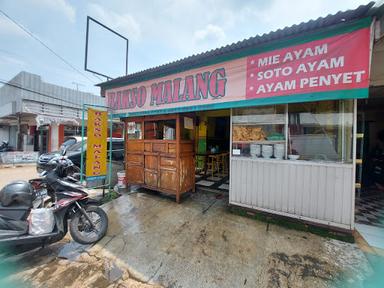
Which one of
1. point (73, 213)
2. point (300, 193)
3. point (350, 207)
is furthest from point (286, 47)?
point (73, 213)

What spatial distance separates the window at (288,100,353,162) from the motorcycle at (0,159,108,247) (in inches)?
143

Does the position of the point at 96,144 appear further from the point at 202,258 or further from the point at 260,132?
the point at 260,132

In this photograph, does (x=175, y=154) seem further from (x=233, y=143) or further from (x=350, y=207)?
(x=350, y=207)

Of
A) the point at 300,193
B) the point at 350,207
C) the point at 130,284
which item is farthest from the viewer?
the point at 300,193

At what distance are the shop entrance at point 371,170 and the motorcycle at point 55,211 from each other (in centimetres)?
439

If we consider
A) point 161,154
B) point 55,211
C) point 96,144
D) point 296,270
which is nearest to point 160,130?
point 161,154

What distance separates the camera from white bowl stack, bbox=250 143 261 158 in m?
3.41

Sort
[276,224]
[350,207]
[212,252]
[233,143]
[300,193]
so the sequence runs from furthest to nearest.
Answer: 1. [233,143]
2. [276,224]
3. [300,193]
4. [350,207]
5. [212,252]

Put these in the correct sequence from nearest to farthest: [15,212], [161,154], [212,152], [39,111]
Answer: [15,212] < [161,154] < [212,152] < [39,111]

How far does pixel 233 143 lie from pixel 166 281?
2.62 metres

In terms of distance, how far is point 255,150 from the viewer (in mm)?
3434

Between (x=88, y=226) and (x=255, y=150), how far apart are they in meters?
3.22

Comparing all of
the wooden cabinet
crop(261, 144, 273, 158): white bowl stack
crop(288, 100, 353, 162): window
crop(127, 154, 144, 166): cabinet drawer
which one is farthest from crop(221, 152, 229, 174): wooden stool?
crop(288, 100, 353, 162): window

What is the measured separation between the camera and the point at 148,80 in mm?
4340
